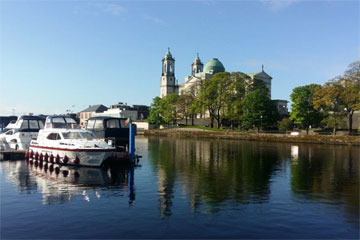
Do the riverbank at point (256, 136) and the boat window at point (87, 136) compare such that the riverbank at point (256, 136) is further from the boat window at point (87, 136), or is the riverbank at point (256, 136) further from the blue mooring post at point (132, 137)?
the boat window at point (87, 136)

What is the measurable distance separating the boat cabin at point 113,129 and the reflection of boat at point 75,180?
6.71 m

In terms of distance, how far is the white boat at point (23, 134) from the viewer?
44375mm

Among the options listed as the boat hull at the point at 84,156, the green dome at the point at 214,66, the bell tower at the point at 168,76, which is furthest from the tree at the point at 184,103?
the boat hull at the point at 84,156

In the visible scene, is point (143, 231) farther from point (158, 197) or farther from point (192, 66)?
point (192, 66)

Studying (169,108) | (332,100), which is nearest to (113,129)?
(332,100)

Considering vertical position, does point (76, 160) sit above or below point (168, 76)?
below

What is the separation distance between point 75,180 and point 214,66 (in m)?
136

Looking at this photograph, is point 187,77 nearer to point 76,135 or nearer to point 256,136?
point 256,136

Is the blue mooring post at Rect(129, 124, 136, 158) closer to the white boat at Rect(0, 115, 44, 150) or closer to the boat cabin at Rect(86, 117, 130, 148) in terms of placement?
the boat cabin at Rect(86, 117, 130, 148)

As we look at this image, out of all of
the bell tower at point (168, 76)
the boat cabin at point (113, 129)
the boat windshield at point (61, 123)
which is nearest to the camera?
the boat cabin at point (113, 129)

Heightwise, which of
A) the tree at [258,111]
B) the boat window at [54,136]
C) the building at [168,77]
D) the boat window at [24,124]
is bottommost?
the boat window at [54,136]

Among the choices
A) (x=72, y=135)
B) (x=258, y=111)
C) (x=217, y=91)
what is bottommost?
(x=72, y=135)

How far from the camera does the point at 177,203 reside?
1981 cm

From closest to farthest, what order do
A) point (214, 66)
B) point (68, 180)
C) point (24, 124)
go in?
point (68, 180) < point (24, 124) < point (214, 66)
